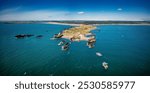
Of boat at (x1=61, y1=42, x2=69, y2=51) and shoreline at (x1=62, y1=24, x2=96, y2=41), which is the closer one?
boat at (x1=61, y1=42, x2=69, y2=51)

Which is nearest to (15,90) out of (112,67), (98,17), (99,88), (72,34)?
(99,88)

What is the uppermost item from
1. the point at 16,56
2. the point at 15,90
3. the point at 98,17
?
the point at 98,17

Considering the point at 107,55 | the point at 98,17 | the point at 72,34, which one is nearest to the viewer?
the point at 98,17

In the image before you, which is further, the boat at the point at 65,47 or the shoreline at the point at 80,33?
the shoreline at the point at 80,33

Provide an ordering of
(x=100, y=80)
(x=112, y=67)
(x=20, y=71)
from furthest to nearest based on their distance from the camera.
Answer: (x=112, y=67) < (x=20, y=71) < (x=100, y=80)

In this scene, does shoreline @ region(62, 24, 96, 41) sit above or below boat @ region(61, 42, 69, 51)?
above

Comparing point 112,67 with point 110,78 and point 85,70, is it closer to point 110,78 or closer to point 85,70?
point 85,70

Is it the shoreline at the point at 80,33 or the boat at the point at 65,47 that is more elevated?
the shoreline at the point at 80,33

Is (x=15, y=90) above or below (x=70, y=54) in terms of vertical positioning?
above

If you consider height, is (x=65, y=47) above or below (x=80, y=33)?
below

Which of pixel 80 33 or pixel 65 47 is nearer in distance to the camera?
pixel 65 47

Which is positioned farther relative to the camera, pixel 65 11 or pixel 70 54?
pixel 70 54
